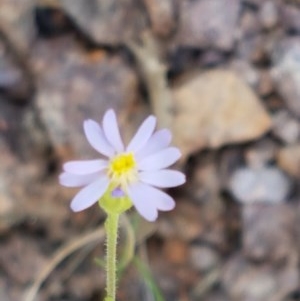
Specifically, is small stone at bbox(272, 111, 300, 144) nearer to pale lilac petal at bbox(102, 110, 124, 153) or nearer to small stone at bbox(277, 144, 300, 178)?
small stone at bbox(277, 144, 300, 178)

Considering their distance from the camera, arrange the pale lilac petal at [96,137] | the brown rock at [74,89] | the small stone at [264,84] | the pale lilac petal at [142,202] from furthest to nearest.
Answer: the small stone at [264,84] → the brown rock at [74,89] → the pale lilac petal at [96,137] → the pale lilac petal at [142,202]

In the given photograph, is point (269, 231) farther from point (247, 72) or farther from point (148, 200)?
point (148, 200)

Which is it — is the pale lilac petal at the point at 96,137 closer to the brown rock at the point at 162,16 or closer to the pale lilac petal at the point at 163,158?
the pale lilac petal at the point at 163,158

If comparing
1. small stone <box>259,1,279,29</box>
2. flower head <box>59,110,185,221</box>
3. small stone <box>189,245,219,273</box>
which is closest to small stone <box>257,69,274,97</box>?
small stone <box>259,1,279,29</box>

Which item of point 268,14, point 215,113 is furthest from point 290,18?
point 215,113

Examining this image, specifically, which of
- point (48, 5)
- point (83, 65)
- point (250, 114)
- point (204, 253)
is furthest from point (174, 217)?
point (48, 5)

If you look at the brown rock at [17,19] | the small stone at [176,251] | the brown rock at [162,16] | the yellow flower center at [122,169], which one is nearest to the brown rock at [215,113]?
the brown rock at [162,16]

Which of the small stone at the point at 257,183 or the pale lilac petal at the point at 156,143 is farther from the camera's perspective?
the small stone at the point at 257,183

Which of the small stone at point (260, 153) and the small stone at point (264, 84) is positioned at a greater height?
the small stone at point (264, 84)
